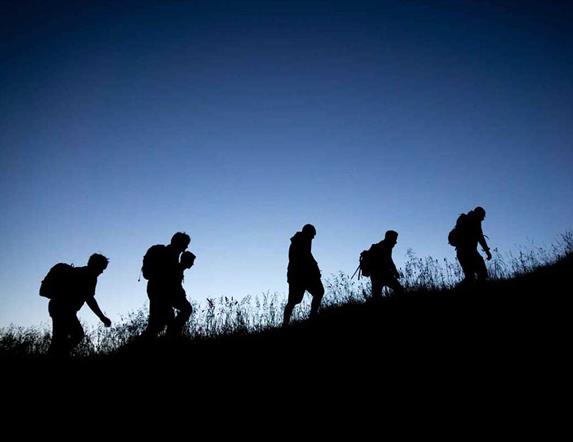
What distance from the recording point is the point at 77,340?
4.71 metres

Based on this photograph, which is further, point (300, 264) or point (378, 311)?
point (300, 264)

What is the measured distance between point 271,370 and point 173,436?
46.0 inches

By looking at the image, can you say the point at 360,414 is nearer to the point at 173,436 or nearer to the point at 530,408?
the point at 530,408

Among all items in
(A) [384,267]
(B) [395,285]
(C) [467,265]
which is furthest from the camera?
(A) [384,267]

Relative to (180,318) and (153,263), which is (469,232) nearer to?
(180,318)

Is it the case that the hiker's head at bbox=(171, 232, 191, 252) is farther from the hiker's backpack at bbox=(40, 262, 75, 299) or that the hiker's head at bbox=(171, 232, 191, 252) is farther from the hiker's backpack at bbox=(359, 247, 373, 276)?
the hiker's backpack at bbox=(359, 247, 373, 276)

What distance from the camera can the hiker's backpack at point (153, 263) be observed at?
472 centimetres

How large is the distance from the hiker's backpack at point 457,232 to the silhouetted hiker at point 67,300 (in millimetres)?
6493

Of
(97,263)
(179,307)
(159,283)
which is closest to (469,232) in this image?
(179,307)

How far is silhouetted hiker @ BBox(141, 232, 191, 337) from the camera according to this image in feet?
15.1

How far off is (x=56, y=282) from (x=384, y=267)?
18.7ft

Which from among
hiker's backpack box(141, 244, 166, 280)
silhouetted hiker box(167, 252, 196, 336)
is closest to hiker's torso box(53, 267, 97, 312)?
hiker's backpack box(141, 244, 166, 280)

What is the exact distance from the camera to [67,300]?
15.6 ft

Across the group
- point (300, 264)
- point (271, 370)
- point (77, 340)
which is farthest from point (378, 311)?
point (77, 340)
